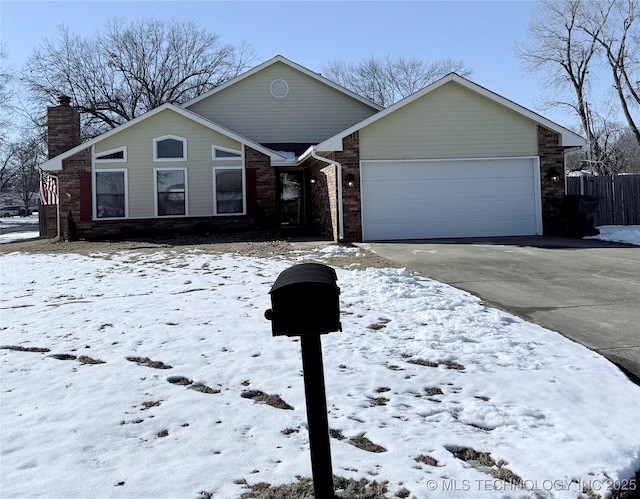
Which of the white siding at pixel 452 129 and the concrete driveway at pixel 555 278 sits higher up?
the white siding at pixel 452 129

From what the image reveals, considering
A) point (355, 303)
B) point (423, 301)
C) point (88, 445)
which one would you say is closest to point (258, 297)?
point (355, 303)

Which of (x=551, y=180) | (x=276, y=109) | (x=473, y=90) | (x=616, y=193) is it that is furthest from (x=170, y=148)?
(x=616, y=193)

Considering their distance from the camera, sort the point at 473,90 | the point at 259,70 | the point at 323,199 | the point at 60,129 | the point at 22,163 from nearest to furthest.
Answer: the point at 473,90 < the point at 323,199 < the point at 60,129 < the point at 259,70 < the point at 22,163

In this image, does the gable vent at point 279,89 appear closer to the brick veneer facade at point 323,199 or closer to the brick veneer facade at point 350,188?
the brick veneer facade at point 323,199

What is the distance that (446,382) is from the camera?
4.22 meters

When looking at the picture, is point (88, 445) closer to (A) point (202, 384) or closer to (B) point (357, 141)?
(A) point (202, 384)

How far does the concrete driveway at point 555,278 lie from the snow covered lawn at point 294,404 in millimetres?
399

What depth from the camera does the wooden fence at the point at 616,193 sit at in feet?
60.6

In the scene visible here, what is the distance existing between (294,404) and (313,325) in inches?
56.0

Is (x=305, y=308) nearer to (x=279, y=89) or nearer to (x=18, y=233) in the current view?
(x=279, y=89)

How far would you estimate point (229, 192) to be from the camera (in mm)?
18188

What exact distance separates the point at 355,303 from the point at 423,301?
0.85 meters

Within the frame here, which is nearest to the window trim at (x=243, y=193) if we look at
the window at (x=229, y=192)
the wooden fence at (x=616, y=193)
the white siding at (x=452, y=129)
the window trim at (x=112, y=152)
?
the window at (x=229, y=192)

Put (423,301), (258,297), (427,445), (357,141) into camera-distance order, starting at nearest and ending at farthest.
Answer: (427,445)
(423,301)
(258,297)
(357,141)
